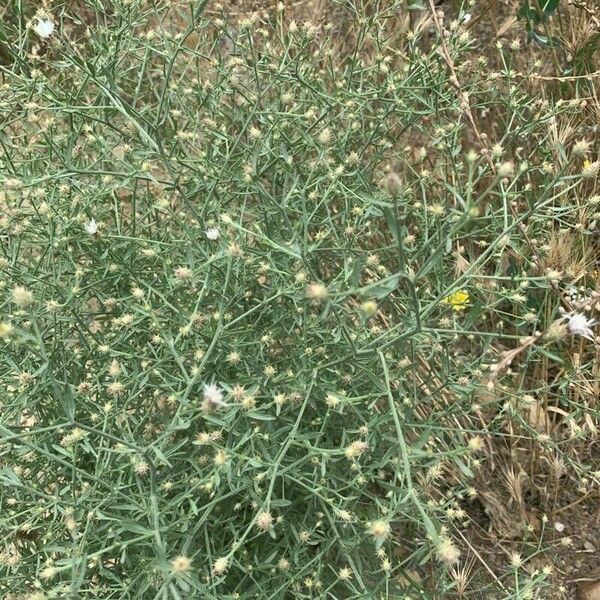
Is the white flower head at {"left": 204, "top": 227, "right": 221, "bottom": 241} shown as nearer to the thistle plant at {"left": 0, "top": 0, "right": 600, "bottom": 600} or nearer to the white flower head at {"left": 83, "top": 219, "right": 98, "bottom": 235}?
the thistle plant at {"left": 0, "top": 0, "right": 600, "bottom": 600}

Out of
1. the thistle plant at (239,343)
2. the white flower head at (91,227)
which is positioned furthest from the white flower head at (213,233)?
the white flower head at (91,227)

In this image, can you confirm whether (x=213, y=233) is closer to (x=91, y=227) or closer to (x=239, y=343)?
(x=239, y=343)

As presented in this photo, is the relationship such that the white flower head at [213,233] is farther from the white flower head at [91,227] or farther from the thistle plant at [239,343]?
the white flower head at [91,227]

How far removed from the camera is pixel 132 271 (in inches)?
65.9

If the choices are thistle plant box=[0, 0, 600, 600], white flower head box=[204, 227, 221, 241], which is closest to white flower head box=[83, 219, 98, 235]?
thistle plant box=[0, 0, 600, 600]

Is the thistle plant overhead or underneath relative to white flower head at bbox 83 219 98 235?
underneath

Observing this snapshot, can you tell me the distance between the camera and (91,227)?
1.68m

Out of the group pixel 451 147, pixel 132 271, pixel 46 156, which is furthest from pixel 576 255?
pixel 46 156

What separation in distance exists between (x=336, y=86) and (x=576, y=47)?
99 centimetres

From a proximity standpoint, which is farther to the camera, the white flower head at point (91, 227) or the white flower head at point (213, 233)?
the white flower head at point (91, 227)

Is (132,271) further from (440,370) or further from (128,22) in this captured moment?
(440,370)

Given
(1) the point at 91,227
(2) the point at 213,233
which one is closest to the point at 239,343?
(2) the point at 213,233

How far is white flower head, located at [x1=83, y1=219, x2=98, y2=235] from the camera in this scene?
5.46 ft

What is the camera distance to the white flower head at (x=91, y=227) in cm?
166
